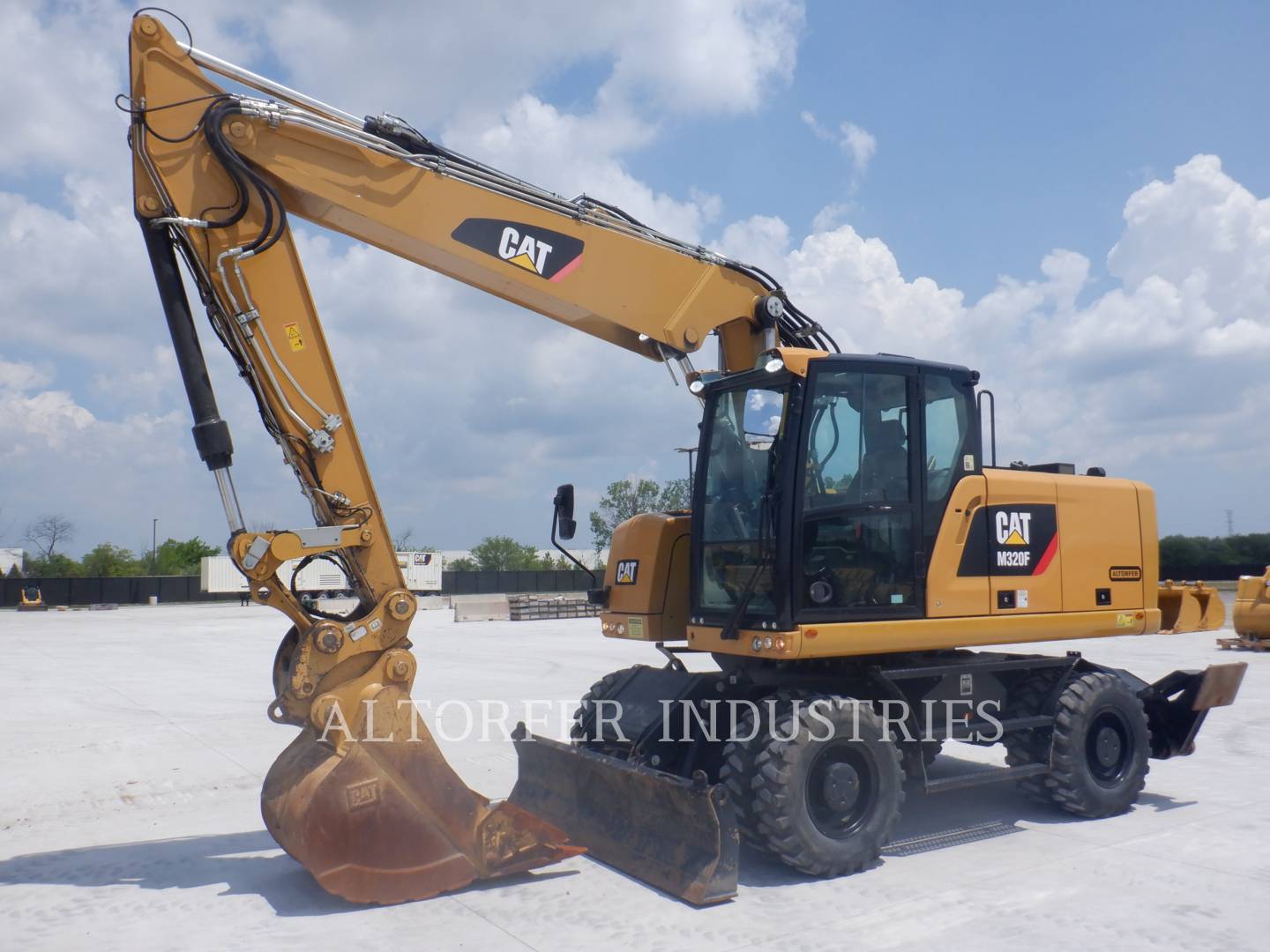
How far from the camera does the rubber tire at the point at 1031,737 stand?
7.30 meters

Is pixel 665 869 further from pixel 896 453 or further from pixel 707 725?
pixel 896 453

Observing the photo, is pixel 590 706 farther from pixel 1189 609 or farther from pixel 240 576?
pixel 240 576

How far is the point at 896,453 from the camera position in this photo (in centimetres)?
646

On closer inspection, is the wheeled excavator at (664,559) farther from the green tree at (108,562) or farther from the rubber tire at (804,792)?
the green tree at (108,562)

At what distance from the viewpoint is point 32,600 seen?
150 feet

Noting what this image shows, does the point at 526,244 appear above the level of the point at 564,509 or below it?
above

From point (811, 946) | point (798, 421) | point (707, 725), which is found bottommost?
point (811, 946)

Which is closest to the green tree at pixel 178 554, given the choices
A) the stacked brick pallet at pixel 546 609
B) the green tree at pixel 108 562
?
the green tree at pixel 108 562

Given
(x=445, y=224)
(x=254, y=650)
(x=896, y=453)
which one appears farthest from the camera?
(x=254, y=650)

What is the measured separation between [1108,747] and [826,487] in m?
3.36

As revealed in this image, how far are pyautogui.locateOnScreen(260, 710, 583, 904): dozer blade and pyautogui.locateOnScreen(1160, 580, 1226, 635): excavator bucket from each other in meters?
5.86

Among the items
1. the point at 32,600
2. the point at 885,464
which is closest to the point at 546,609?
the point at 32,600

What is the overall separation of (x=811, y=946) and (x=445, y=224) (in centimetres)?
439

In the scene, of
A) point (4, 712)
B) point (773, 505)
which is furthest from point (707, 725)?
point (4, 712)
